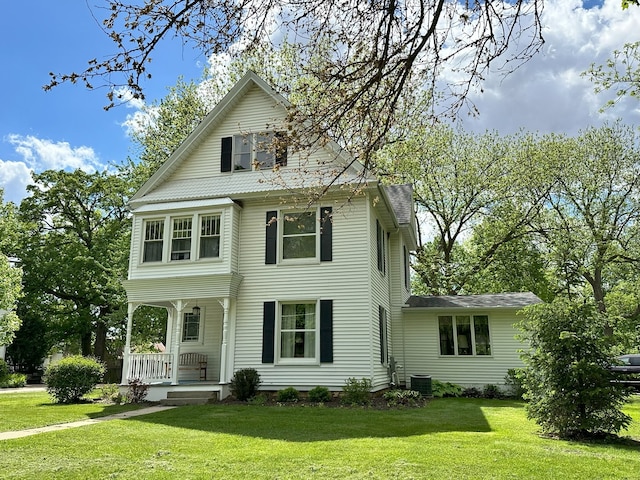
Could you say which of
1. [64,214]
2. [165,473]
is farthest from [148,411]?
[64,214]

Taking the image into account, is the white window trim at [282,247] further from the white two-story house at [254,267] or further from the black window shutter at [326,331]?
the black window shutter at [326,331]

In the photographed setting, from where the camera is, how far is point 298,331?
Result: 14.1m

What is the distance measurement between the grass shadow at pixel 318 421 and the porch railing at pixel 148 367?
2.72 metres

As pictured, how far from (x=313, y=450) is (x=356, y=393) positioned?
559 centimetres

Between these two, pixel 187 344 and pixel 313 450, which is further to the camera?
pixel 187 344

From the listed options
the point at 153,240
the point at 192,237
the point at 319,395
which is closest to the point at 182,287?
the point at 192,237

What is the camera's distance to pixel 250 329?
47.1 ft

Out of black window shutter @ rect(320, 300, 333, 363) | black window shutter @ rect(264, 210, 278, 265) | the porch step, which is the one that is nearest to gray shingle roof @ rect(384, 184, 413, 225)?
black window shutter @ rect(264, 210, 278, 265)

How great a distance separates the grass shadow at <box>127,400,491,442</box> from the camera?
8.44 m

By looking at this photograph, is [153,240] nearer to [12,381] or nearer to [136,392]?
[136,392]

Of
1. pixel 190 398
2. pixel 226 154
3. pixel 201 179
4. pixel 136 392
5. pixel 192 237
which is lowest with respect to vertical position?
pixel 190 398

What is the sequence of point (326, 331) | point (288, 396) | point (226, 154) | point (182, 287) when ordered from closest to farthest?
point (288, 396) → point (326, 331) → point (182, 287) → point (226, 154)

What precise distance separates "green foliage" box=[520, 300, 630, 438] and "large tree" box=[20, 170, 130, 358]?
21.9 m

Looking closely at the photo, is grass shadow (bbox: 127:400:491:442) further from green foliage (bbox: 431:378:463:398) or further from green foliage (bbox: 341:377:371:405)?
green foliage (bbox: 431:378:463:398)
